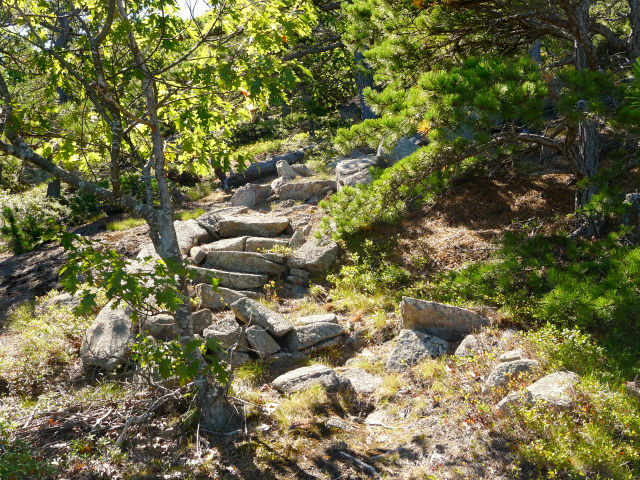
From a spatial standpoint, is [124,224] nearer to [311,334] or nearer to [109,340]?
[109,340]

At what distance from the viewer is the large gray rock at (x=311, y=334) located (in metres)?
6.06

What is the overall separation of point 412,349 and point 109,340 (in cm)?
345

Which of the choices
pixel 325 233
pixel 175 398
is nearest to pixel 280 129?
pixel 325 233

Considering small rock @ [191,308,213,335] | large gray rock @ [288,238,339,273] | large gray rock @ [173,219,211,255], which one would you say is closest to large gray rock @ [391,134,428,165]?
large gray rock @ [288,238,339,273]

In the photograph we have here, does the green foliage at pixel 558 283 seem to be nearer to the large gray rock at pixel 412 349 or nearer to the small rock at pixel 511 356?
the small rock at pixel 511 356

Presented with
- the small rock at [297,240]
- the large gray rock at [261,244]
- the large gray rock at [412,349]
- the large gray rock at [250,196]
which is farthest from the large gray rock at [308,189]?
the large gray rock at [412,349]

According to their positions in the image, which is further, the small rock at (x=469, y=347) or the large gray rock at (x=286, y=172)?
the large gray rock at (x=286, y=172)

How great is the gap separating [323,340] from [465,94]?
3353mm

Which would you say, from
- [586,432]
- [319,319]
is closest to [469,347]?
[586,432]

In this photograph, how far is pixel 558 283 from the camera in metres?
5.16

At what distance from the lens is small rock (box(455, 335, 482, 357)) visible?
5180 millimetres

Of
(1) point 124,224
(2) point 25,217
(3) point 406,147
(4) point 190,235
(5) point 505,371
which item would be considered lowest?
(5) point 505,371

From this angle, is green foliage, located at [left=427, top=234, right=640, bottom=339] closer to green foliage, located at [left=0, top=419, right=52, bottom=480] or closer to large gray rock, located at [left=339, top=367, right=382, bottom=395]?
large gray rock, located at [left=339, top=367, right=382, bottom=395]

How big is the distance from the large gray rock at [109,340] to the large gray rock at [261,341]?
1333 mm
